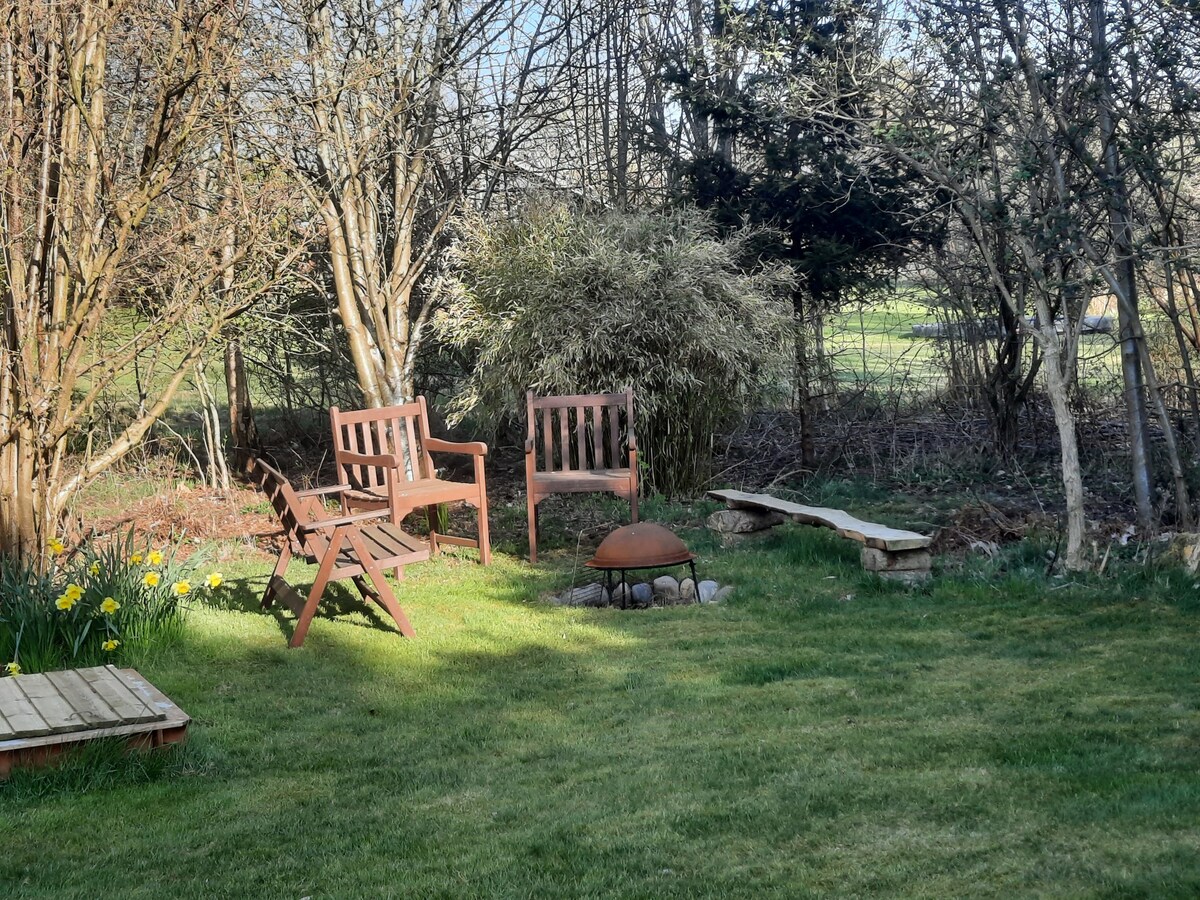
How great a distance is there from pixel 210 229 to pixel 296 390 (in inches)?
189

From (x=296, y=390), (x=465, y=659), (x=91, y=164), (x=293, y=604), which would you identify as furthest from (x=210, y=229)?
(x=296, y=390)

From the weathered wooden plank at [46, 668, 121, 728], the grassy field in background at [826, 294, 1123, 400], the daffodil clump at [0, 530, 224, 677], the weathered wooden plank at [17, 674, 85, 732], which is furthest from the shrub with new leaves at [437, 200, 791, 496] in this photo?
the weathered wooden plank at [17, 674, 85, 732]

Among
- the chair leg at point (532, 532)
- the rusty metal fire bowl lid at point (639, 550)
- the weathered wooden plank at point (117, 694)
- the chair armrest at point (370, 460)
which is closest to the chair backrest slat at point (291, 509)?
the chair armrest at point (370, 460)

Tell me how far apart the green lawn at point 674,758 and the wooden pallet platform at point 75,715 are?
9 centimetres

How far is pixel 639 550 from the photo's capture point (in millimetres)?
5992

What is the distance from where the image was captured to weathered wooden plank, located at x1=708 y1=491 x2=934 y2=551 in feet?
19.9

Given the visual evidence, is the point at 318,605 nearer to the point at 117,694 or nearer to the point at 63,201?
the point at 117,694

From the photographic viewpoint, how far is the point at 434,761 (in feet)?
12.9

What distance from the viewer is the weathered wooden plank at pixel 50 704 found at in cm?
377

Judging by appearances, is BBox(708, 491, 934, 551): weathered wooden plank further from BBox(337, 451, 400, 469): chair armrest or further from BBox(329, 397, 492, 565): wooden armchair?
BBox(337, 451, 400, 469): chair armrest

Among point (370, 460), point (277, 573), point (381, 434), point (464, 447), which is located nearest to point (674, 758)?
point (277, 573)

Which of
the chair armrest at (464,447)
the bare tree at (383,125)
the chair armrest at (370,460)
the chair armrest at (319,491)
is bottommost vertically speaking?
the chair armrest at (319,491)

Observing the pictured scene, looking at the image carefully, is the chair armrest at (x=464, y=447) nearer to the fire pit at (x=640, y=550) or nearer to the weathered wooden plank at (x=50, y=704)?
the fire pit at (x=640, y=550)

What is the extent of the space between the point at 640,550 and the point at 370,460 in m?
1.79
